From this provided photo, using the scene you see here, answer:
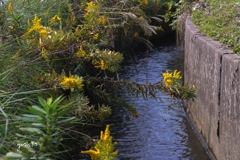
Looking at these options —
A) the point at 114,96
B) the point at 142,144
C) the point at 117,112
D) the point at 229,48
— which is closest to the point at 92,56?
the point at 114,96

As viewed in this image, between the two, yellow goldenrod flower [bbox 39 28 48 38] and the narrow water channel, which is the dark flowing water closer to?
the narrow water channel

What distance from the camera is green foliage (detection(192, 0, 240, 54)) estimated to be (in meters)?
6.17

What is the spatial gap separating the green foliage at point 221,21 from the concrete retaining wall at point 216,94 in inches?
4.2

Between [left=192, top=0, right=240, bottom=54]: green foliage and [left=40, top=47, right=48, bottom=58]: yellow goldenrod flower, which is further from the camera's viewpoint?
[left=192, top=0, right=240, bottom=54]: green foliage

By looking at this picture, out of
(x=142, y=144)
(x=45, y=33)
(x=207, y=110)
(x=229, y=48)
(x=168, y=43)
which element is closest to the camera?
(x=45, y=33)

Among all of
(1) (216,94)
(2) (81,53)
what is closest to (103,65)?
(2) (81,53)

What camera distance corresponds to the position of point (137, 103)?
8.53m

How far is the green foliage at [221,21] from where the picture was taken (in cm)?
617

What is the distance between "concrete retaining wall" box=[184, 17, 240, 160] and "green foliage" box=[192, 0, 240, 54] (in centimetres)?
11

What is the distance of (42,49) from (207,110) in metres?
2.39

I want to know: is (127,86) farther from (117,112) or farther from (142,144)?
(117,112)

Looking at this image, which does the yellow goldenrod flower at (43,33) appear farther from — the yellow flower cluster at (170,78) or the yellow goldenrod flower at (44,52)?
the yellow flower cluster at (170,78)

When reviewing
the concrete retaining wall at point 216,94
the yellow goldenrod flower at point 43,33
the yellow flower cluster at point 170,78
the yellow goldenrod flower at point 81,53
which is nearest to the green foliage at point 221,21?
the concrete retaining wall at point 216,94

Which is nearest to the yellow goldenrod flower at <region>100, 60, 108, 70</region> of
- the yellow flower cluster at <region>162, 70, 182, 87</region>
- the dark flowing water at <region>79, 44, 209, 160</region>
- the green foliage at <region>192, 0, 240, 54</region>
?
the yellow flower cluster at <region>162, 70, 182, 87</region>
